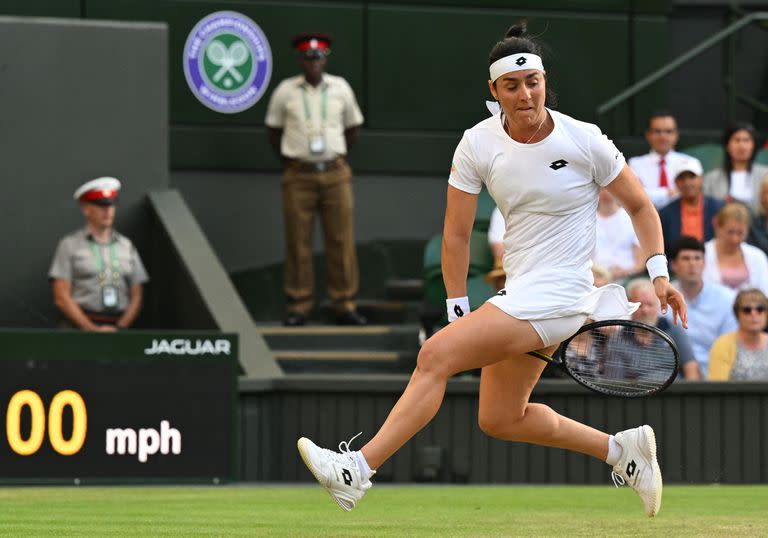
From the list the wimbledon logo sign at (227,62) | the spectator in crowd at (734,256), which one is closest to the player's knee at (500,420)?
the spectator in crowd at (734,256)

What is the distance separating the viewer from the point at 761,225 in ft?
41.8

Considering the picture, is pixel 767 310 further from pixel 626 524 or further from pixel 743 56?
pixel 743 56

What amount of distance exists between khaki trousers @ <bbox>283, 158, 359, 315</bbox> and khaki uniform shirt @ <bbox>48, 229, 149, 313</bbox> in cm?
149

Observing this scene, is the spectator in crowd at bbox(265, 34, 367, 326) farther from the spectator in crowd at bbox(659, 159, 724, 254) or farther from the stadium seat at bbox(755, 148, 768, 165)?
the stadium seat at bbox(755, 148, 768, 165)

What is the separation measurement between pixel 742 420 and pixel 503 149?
16.2 feet

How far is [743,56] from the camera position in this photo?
16.3m

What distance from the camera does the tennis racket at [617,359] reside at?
251 inches

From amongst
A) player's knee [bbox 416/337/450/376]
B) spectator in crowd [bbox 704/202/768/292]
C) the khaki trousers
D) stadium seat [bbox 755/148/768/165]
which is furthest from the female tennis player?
stadium seat [bbox 755/148/768/165]

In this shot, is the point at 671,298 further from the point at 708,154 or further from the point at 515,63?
the point at 708,154

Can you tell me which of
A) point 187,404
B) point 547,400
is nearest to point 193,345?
point 187,404

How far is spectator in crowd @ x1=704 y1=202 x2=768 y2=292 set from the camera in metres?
11.8

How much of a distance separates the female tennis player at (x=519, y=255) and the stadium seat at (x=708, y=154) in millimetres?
7939

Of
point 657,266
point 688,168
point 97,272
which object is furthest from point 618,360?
point 97,272

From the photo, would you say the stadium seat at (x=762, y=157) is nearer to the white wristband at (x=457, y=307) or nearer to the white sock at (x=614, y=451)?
the white sock at (x=614, y=451)
